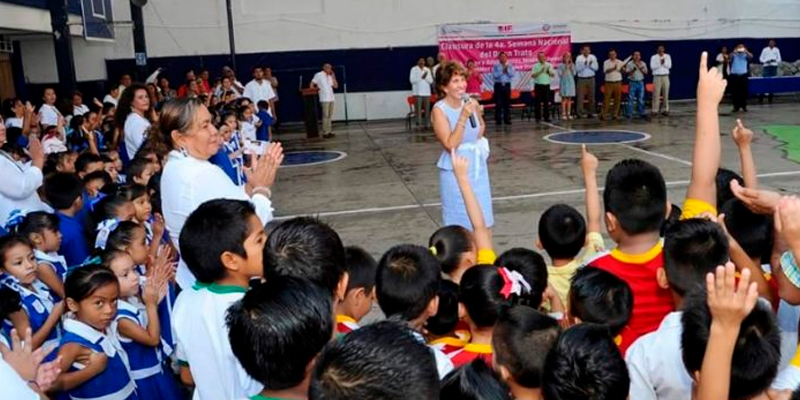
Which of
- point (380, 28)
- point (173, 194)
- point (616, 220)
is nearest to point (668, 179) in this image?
point (616, 220)

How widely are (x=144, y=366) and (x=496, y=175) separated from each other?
6.75 m

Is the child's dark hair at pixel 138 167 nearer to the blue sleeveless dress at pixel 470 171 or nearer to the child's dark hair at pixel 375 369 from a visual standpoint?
the blue sleeveless dress at pixel 470 171

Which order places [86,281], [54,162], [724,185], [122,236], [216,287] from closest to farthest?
[216,287]
[86,281]
[724,185]
[122,236]
[54,162]

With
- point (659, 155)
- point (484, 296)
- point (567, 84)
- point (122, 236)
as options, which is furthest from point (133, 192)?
point (567, 84)

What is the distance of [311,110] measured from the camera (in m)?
14.7

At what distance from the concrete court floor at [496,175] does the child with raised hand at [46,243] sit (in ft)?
9.35

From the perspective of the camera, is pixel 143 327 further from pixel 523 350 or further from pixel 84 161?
pixel 84 161

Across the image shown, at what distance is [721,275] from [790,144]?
34.2 feet

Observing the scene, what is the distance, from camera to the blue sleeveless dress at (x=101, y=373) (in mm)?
2707

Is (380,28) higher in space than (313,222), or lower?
higher

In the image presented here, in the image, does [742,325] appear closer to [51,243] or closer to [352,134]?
[51,243]

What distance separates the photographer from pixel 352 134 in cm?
1537

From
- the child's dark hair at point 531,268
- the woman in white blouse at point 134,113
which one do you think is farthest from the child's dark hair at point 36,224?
the child's dark hair at point 531,268

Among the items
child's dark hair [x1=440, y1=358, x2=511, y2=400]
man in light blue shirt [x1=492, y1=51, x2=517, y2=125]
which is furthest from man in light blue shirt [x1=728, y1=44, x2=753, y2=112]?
child's dark hair [x1=440, y1=358, x2=511, y2=400]
